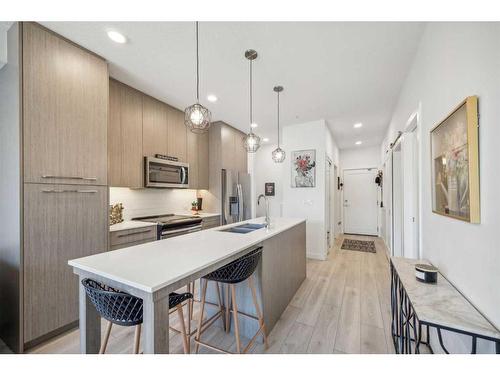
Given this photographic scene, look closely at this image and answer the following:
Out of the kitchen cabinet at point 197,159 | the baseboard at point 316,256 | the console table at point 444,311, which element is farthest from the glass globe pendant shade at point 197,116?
the baseboard at point 316,256

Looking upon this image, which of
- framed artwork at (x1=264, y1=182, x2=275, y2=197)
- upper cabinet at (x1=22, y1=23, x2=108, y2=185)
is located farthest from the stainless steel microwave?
framed artwork at (x1=264, y1=182, x2=275, y2=197)

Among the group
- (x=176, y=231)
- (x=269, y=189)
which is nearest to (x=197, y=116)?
(x=176, y=231)

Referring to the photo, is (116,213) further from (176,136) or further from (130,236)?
(176,136)

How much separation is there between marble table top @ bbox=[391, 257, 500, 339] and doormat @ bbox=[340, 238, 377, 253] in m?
3.64

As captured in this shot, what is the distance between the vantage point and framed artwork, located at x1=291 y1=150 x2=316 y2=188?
13.8ft

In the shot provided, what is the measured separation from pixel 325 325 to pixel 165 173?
9.24 feet

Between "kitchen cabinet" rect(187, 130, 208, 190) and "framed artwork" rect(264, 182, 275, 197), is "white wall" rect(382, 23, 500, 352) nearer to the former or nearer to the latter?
"kitchen cabinet" rect(187, 130, 208, 190)

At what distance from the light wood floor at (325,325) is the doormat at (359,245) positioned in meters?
1.63

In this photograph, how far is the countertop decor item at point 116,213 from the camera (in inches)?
108

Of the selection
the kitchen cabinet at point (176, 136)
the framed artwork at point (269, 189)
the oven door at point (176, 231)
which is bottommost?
the oven door at point (176, 231)

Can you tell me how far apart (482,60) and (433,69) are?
78cm

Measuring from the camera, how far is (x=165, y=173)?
3.25 m

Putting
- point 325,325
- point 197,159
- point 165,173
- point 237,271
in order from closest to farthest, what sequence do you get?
point 237,271
point 325,325
point 165,173
point 197,159

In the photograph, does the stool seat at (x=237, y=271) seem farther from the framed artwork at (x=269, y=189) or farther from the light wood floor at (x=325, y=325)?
the framed artwork at (x=269, y=189)
